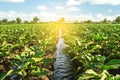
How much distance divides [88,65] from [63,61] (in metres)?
4.98

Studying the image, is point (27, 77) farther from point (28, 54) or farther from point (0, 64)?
point (0, 64)

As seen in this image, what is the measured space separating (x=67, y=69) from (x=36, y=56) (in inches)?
123

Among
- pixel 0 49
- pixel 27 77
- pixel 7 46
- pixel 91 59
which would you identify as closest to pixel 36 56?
pixel 27 77

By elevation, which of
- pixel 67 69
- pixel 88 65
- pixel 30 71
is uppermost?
pixel 88 65

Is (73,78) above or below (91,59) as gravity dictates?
below

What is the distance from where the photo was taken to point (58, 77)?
7.07 meters

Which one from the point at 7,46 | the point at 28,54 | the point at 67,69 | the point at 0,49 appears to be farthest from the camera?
the point at 67,69

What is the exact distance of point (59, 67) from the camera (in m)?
8.43

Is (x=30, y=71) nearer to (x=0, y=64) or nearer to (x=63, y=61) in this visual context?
(x=0, y=64)

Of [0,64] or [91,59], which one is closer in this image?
[91,59]

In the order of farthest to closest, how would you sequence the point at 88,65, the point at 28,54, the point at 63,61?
the point at 63,61 < the point at 28,54 < the point at 88,65

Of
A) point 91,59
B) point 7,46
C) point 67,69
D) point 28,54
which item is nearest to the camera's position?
point 91,59

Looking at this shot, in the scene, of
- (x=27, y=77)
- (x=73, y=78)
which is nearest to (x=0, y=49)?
(x=27, y=77)

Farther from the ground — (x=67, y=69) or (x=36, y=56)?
(x=36, y=56)
